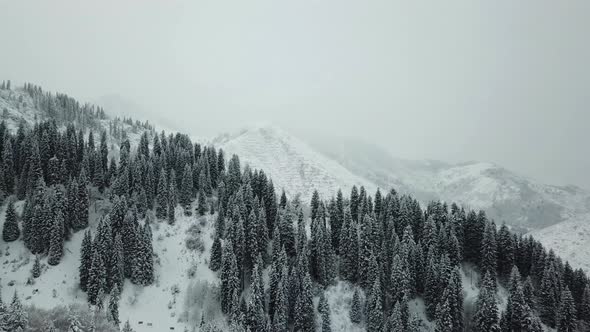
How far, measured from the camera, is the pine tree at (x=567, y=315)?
86.6m

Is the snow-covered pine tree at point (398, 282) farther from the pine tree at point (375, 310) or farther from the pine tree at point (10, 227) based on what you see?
the pine tree at point (10, 227)

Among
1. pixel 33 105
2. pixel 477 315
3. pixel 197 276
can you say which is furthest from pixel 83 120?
pixel 477 315

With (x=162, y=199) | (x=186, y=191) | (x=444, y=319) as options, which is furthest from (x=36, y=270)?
(x=444, y=319)

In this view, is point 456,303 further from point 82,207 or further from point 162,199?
point 82,207

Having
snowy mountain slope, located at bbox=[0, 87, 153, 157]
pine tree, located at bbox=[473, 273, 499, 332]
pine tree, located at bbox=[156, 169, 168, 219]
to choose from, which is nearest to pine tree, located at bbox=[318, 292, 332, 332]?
pine tree, located at bbox=[473, 273, 499, 332]

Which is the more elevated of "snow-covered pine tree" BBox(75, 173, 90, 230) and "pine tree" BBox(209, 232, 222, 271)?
"snow-covered pine tree" BBox(75, 173, 90, 230)

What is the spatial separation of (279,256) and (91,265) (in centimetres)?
4362

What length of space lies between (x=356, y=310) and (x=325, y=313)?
7790mm

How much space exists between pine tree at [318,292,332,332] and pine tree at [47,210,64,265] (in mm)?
64082

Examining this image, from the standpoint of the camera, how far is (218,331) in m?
82.4

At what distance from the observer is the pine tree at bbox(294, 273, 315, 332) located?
82.8 metres

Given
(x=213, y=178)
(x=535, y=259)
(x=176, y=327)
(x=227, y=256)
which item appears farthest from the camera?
(x=213, y=178)

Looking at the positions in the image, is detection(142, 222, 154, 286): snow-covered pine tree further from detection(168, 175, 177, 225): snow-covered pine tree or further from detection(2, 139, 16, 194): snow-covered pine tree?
detection(2, 139, 16, 194): snow-covered pine tree

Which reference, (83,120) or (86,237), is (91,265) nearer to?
(86,237)
